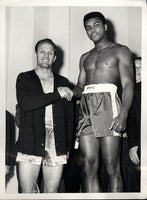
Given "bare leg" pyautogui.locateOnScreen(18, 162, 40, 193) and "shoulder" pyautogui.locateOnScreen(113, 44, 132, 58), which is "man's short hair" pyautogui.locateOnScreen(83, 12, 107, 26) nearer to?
"shoulder" pyautogui.locateOnScreen(113, 44, 132, 58)

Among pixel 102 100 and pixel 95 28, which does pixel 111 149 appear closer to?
pixel 102 100

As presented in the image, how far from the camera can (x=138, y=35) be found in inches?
55.2

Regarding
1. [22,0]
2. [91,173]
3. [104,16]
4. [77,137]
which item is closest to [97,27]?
[104,16]

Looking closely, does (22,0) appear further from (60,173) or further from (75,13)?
(60,173)

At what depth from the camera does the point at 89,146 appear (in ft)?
4.49

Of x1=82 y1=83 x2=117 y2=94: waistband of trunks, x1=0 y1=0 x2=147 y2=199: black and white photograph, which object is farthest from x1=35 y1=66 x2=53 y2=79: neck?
x1=82 y1=83 x2=117 y2=94: waistband of trunks

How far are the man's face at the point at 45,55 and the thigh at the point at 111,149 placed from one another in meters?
0.44

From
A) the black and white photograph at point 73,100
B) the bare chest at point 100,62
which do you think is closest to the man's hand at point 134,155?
the black and white photograph at point 73,100

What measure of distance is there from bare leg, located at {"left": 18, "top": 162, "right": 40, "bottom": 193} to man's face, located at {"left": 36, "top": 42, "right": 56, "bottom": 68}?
47 centimetres

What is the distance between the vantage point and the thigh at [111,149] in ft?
4.45

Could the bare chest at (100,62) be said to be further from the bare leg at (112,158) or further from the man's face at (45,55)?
the bare leg at (112,158)

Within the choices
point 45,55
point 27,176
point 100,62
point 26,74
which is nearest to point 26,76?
point 26,74

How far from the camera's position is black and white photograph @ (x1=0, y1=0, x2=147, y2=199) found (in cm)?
136

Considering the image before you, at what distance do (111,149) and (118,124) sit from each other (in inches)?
4.7
